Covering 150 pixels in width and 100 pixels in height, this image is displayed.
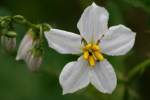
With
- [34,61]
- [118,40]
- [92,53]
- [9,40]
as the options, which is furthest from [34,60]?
[118,40]

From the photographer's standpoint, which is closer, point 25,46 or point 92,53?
point 92,53

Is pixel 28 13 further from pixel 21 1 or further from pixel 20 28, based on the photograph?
pixel 20 28

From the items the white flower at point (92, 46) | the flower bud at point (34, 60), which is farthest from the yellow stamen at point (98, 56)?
the flower bud at point (34, 60)

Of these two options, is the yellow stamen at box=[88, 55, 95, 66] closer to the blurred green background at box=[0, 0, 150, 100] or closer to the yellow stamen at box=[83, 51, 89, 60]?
the yellow stamen at box=[83, 51, 89, 60]

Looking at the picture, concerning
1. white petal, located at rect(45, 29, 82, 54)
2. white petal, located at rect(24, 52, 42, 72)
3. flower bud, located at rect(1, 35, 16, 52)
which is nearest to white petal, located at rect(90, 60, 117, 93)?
white petal, located at rect(45, 29, 82, 54)

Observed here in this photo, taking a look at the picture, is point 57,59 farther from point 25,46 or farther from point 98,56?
point 98,56

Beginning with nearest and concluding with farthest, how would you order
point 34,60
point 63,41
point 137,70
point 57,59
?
point 63,41 < point 34,60 < point 137,70 < point 57,59

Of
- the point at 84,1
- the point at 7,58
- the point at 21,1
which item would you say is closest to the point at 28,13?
the point at 21,1
